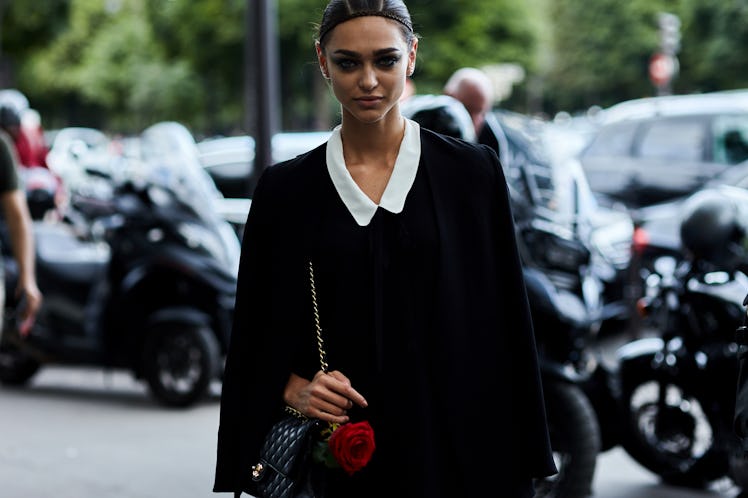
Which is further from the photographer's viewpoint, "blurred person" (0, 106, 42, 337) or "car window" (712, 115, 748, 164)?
"car window" (712, 115, 748, 164)

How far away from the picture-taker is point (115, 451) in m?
6.59

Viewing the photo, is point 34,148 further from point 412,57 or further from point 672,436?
point 412,57

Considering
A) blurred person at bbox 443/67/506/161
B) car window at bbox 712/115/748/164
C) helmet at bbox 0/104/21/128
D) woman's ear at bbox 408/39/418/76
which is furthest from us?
car window at bbox 712/115/748/164

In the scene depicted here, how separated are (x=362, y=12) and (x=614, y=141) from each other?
1000 cm

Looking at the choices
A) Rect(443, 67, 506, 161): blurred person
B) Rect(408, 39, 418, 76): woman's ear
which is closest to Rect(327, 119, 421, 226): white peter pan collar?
Rect(408, 39, 418, 76): woman's ear

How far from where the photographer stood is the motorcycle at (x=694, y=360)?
5242 millimetres

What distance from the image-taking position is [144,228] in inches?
310

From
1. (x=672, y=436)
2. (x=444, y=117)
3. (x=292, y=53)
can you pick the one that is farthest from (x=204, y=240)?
(x=292, y=53)

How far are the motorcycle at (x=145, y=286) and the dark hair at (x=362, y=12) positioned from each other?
5.28m

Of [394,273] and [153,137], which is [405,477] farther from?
[153,137]

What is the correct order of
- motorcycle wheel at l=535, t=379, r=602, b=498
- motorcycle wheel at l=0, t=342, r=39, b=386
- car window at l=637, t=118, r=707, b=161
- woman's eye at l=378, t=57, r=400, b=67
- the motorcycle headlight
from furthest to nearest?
car window at l=637, t=118, r=707, b=161
motorcycle wheel at l=0, t=342, r=39, b=386
the motorcycle headlight
motorcycle wheel at l=535, t=379, r=602, b=498
woman's eye at l=378, t=57, r=400, b=67

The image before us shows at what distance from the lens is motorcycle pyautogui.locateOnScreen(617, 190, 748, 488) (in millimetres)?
5242

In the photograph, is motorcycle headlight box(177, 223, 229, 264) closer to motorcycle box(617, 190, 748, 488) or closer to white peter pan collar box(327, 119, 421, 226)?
motorcycle box(617, 190, 748, 488)

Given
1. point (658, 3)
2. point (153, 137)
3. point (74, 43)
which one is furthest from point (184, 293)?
point (74, 43)
